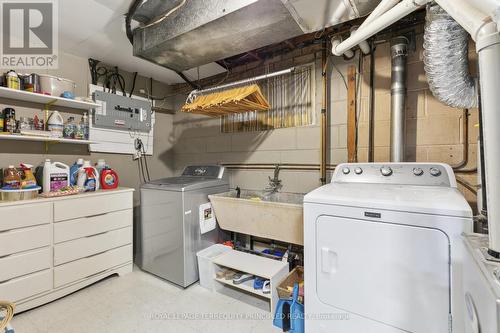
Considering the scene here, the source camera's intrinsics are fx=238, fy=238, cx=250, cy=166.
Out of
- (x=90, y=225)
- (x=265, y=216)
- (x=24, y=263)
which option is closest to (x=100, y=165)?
(x=90, y=225)

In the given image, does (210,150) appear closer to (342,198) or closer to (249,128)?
(249,128)

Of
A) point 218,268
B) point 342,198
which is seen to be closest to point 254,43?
point 342,198

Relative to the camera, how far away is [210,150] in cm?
333

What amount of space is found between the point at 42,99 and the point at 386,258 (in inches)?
125

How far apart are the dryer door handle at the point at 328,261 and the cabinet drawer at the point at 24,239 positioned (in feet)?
7.34

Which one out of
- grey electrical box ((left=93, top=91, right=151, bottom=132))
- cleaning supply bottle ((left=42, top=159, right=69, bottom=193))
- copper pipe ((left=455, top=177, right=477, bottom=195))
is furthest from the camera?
grey electrical box ((left=93, top=91, right=151, bottom=132))

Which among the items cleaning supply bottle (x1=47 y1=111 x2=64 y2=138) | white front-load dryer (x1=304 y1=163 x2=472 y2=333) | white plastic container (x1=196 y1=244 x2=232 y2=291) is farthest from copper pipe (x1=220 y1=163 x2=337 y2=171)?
cleaning supply bottle (x1=47 y1=111 x2=64 y2=138)

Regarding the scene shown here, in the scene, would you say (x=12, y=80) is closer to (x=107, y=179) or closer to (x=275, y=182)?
(x=107, y=179)

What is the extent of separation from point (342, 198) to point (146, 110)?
302 cm

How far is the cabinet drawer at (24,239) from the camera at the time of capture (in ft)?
6.01

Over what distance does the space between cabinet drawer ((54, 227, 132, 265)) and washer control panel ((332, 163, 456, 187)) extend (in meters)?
2.24

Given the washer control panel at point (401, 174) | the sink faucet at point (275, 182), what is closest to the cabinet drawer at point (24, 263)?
the sink faucet at point (275, 182)

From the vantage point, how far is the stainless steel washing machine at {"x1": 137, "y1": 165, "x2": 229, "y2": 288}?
2281mm

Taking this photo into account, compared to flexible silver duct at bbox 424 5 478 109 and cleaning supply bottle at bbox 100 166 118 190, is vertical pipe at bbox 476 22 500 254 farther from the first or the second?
cleaning supply bottle at bbox 100 166 118 190
